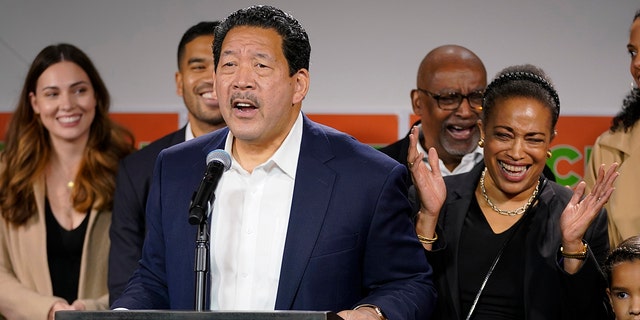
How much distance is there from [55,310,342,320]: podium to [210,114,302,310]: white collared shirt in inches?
24.7

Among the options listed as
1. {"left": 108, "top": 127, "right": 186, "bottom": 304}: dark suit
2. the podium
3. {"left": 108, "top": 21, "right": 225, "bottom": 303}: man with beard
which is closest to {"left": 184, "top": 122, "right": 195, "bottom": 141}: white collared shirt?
{"left": 108, "top": 21, "right": 225, "bottom": 303}: man with beard

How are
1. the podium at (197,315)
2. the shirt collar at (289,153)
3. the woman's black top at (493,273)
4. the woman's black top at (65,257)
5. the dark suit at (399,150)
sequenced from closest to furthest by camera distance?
the podium at (197,315), the shirt collar at (289,153), the woman's black top at (493,273), the dark suit at (399,150), the woman's black top at (65,257)

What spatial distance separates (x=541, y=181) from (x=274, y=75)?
3.94 feet

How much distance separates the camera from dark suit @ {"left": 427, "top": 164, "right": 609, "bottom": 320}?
3279 mm

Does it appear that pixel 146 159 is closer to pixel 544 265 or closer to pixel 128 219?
pixel 128 219

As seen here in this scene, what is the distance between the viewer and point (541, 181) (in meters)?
3.63

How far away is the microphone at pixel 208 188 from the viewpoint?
8.10 feet

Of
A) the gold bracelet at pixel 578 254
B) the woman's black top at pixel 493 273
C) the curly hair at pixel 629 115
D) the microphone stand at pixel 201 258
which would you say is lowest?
the woman's black top at pixel 493 273

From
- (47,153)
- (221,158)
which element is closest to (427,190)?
(221,158)

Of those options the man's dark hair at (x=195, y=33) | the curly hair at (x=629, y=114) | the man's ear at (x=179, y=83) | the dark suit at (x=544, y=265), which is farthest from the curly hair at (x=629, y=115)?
the man's ear at (x=179, y=83)

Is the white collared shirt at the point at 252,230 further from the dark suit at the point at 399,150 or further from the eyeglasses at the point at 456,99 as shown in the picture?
the eyeglasses at the point at 456,99

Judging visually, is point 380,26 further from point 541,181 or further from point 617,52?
point 541,181

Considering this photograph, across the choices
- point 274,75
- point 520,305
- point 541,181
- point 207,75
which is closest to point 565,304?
point 520,305

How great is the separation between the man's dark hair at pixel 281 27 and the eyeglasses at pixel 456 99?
1.61m
